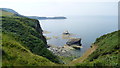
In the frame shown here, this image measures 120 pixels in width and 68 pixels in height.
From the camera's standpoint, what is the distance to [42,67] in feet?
78.2

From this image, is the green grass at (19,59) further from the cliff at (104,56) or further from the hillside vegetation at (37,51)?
the cliff at (104,56)

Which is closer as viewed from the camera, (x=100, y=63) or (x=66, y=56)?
(x=100, y=63)

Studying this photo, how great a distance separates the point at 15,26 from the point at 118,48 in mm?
42453

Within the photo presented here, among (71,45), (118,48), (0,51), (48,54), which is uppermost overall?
(0,51)

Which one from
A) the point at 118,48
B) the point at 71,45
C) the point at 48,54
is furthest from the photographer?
the point at 71,45

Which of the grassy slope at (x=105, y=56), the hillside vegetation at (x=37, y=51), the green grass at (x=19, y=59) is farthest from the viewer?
the grassy slope at (x=105, y=56)

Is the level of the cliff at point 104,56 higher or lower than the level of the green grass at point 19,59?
lower

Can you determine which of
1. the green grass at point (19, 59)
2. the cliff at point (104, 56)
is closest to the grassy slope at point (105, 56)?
the cliff at point (104, 56)

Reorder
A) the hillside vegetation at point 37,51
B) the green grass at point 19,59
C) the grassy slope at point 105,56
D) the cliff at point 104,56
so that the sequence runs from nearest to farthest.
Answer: the green grass at point 19,59
the hillside vegetation at point 37,51
the cliff at point 104,56
the grassy slope at point 105,56

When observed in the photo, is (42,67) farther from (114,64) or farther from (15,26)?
(15,26)

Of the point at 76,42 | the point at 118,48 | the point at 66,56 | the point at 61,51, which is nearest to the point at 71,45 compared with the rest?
the point at 76,42

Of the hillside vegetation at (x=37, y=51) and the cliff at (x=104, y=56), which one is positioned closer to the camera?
the hillside vegetation at (x=37, y=51)

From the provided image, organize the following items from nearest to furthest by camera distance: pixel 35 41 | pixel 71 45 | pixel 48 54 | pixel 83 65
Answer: pixel 83 65, pixel 48 54, pixel 35 41, pixel 71 45

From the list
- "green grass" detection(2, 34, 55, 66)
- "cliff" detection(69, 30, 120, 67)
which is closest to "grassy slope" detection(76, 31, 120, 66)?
A: "cliff" detection(69, 30, 120, 67)
